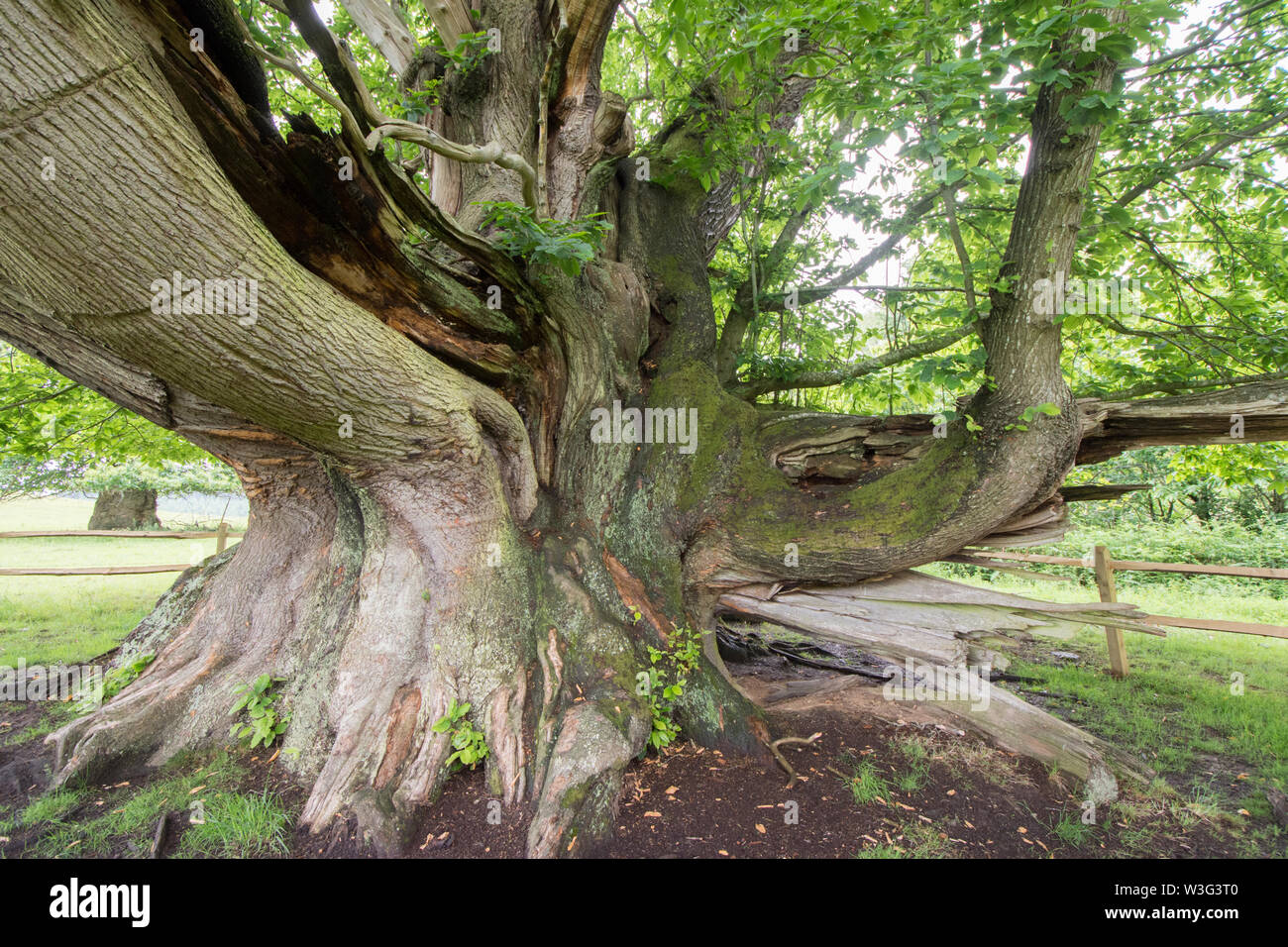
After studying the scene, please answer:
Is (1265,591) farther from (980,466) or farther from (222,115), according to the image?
(222,115)

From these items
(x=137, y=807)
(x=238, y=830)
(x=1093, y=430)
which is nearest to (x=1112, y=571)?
(x=1093, y=430)

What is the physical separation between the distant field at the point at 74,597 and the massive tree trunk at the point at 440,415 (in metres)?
3.00

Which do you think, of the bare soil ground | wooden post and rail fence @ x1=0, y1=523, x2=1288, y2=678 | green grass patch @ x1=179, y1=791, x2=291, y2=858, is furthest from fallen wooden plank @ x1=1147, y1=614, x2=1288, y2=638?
green grass patch @ x1=179, y1=791, x2=291, y2=858

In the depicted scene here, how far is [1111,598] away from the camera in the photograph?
21.3 ft

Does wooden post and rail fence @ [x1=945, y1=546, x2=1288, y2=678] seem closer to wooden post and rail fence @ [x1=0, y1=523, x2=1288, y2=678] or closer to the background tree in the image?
wooden post and rail fence @ [x1=0, y1=523, x2=1288, y2=678]

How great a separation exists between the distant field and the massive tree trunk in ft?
9.84

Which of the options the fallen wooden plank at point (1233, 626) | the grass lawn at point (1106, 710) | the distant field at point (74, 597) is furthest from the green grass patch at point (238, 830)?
the fallen wooden plank at point (1233, 626)

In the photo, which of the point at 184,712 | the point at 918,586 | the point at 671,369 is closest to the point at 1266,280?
the point at 918,586

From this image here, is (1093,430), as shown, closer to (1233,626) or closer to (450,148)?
(1233,626)

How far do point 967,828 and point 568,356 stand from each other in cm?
365

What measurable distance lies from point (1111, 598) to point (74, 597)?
1427 cm

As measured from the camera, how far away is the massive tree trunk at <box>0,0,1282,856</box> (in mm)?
1978

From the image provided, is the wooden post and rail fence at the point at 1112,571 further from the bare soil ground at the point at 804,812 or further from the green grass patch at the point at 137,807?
the green grass patch at the point at 137,807

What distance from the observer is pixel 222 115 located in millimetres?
2389
